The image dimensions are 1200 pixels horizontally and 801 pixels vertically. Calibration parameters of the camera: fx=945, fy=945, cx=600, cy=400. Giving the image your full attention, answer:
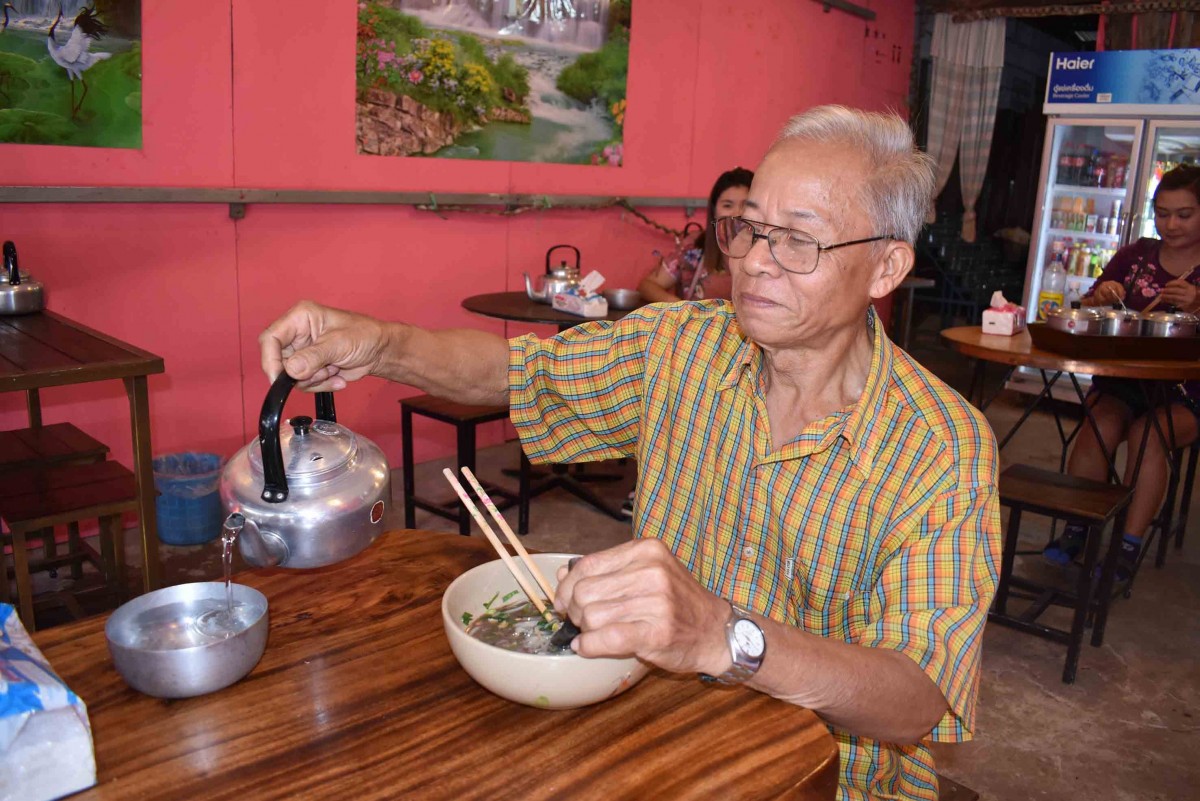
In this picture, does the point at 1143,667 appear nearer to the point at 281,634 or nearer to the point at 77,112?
the point at 281,634

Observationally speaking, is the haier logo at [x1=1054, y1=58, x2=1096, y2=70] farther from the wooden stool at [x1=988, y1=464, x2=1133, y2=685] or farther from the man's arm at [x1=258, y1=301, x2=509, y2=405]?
the man's arm at [x1=258, y1=301, x2=509, y2=405]

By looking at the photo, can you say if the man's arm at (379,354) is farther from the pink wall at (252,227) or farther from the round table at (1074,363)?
the round table at (1074,363)

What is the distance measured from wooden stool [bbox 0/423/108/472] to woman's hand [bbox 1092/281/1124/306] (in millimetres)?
4000

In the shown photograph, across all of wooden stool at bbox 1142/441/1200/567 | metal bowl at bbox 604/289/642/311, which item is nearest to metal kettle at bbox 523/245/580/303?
metal bowl at bbox 604/289/642/311

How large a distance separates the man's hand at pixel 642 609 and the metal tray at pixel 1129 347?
2.90 metres

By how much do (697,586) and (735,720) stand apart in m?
0.19

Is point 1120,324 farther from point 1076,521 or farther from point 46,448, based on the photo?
point 46,448

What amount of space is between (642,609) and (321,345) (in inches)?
26.1

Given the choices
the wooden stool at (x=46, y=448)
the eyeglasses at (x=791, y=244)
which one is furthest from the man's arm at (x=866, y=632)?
the wooden stool at (x=46, y=448)

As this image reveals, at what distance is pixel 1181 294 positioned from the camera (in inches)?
153

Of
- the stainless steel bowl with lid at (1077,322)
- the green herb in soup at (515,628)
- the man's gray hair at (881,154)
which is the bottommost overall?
the green herb in soup at (515,628)

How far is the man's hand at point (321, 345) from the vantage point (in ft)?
4.26

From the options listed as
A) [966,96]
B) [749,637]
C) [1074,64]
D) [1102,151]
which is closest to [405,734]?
[749,637]

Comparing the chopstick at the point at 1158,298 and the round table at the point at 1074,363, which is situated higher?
the chopstick at the point at 1158,298
